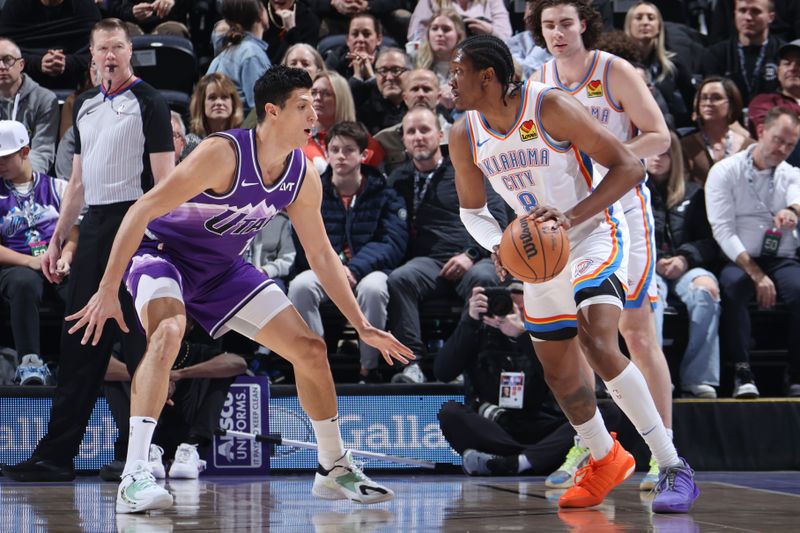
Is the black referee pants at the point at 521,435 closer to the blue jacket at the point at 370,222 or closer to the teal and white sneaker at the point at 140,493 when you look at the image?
the blue jacket at the point at 370,222

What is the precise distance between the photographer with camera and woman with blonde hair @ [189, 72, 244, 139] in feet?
7.44

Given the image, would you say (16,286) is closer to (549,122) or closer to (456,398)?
(456,398)

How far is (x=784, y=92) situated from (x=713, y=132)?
0.91 metres

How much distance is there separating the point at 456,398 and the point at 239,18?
12.4 ft

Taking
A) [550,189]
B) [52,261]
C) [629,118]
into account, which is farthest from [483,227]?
[52,261]

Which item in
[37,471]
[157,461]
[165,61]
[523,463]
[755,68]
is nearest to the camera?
[37,471]

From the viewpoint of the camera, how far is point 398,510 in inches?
174

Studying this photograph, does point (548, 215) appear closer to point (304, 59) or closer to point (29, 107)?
point (304, 59)

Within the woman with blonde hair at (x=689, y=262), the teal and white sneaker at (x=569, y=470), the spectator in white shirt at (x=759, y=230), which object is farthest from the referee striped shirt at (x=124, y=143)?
the spectator in white shirt at (x=759, y=230)

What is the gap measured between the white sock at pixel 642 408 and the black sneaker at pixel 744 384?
2.63 metres

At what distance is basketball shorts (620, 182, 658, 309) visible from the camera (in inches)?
197

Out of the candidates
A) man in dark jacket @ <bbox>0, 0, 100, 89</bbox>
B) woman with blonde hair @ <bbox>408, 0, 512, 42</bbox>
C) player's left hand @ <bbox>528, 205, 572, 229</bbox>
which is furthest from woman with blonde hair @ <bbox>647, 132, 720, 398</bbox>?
man in dark jacket @ <bbox>0, 0, 100, 89</bbox>

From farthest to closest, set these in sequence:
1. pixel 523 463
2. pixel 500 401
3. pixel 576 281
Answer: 1. pixel 500 401
2. pixel 523 463
3. pixel 576 281

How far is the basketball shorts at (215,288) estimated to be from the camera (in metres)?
4.47
